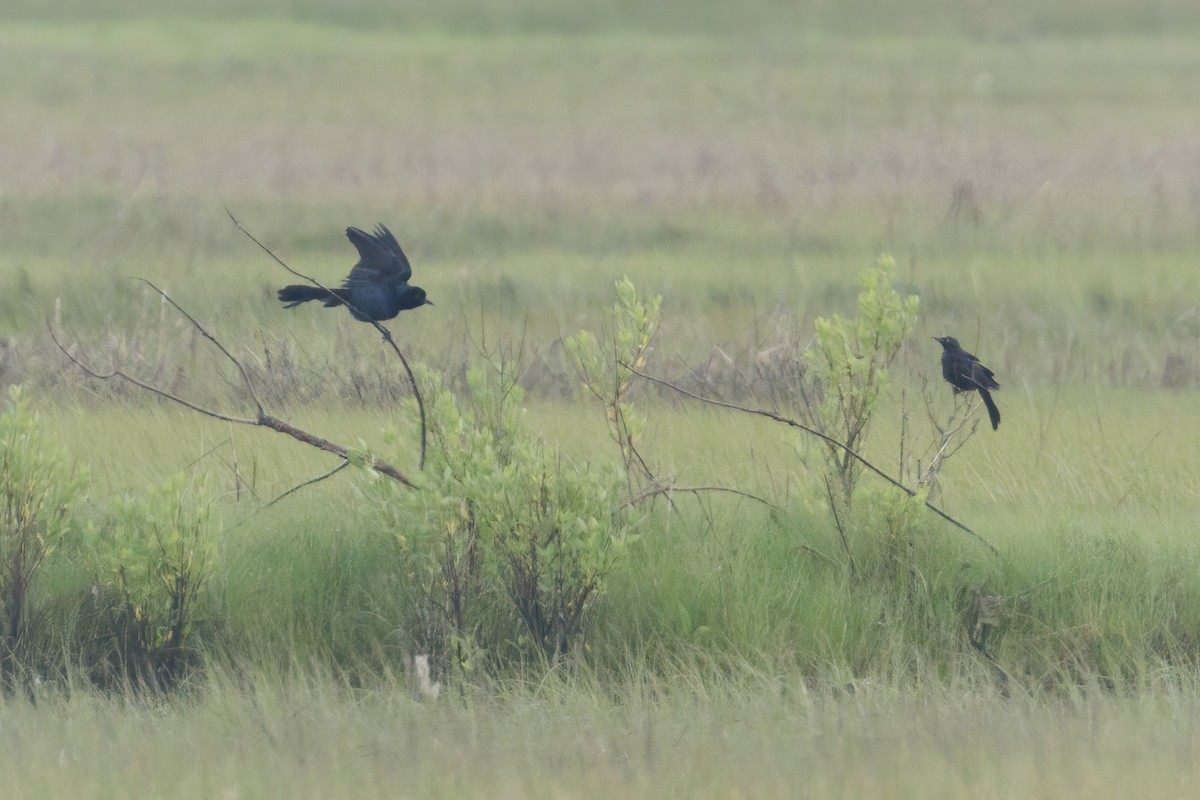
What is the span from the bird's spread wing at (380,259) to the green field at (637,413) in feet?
1.16

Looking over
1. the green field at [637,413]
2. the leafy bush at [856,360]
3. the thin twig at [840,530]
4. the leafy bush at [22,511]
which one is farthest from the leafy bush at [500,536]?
the leafy bush at [22,511]

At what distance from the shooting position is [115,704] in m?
4.78

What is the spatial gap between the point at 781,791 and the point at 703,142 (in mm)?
15452

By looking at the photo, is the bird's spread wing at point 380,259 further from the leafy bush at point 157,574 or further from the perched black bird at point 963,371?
the perched black bird at point 963,371

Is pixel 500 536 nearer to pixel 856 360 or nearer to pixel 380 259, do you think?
pixel 380 259

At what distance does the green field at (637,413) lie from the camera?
4.44 metres

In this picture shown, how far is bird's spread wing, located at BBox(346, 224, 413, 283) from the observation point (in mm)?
5781

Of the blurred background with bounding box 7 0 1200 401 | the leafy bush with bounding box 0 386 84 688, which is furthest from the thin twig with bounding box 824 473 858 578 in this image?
the blurred background with bounding box 7 0 1200 401

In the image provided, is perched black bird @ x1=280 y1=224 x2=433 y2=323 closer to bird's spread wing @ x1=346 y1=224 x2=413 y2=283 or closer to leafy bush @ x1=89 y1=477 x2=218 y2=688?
bird's spread wing @ x1=346 y1=224 x2=413 y2=283

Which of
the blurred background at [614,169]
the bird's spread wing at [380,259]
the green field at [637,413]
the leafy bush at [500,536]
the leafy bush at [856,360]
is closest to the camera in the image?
the green field at [637,413]

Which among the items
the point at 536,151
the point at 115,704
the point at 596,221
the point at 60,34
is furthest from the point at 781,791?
the point at 60,34

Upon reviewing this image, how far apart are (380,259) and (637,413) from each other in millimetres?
2798

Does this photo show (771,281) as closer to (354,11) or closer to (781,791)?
(781,791)

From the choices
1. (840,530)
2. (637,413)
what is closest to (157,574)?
(840,530)
